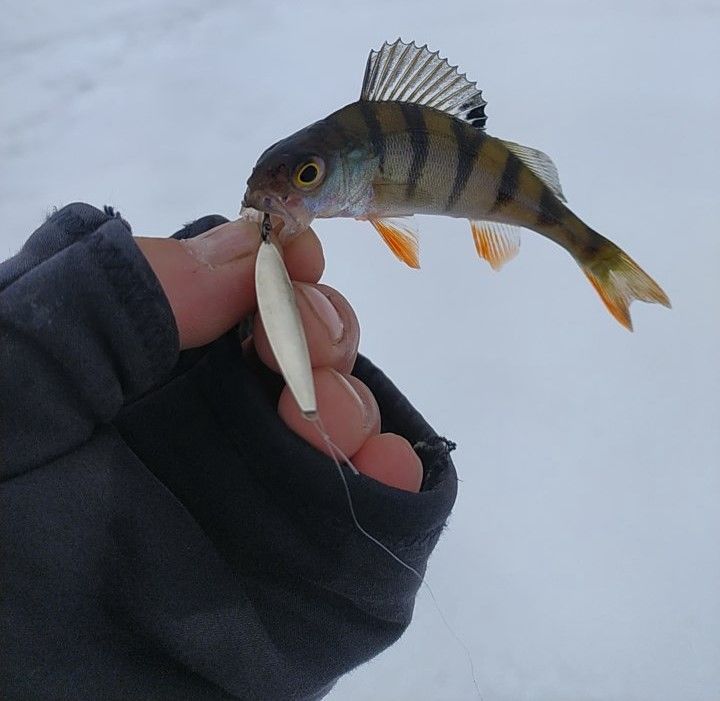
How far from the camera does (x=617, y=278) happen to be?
2.19ft

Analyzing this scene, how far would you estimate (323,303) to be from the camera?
626 millimetres

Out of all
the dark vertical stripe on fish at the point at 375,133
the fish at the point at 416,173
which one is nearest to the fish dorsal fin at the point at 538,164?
the fish at the point at 416,173

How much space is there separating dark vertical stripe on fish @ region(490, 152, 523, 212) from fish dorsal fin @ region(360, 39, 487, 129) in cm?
4

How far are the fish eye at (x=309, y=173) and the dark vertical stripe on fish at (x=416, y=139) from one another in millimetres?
70

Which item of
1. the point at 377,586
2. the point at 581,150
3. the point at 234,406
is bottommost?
the point at 377,586

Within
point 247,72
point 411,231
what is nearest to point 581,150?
point 247,72

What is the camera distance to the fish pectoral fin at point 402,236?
654mm

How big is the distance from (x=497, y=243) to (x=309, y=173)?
0.19 metres

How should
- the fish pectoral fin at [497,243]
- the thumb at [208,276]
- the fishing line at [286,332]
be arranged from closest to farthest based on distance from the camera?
the fishing line at [286,332]
the thumb at [208,276]
the fish pectoral fin at [497,243]

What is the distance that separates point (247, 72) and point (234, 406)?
117 centimetres

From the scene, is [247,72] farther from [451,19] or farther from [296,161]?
[296,161]

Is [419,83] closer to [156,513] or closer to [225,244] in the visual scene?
[225,244]

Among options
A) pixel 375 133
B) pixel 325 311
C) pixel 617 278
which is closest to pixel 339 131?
pixel 375 133

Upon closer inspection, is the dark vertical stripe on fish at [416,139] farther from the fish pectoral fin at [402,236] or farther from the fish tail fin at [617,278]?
the fish tail fin at [617,278]
